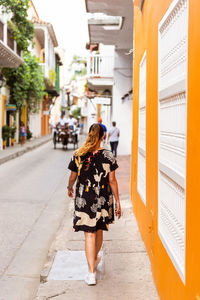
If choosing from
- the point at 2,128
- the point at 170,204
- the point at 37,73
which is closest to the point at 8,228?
the point at 170,204

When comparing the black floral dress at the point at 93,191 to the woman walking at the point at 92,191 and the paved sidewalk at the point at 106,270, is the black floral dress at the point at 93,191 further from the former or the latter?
the paved sidewalk at the point at 106,270

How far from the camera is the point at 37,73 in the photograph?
28.6m

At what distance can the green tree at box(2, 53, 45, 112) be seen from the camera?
2579cm

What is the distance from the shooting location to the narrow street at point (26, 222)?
4.91m

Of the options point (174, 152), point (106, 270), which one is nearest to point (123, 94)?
point (106, 270)

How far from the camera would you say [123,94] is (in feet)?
64.6

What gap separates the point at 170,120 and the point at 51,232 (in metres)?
3.91

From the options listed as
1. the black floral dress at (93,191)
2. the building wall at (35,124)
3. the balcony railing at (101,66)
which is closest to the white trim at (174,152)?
the black floral dress at (93,191)

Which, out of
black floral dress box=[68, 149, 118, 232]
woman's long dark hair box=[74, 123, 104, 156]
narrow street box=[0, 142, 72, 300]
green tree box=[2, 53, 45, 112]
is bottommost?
narrow street box=[0, 142, 72, 300]

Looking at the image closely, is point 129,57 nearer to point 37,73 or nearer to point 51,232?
point 37,73

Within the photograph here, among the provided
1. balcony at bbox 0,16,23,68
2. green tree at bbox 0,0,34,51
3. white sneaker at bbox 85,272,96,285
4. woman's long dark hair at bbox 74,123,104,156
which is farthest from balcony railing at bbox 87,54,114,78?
white sneaker at bbox 85,272,96,285

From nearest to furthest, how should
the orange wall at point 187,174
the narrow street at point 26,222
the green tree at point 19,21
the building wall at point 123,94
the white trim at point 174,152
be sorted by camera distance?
the orange wall at point 187,174 < the white trim at point 174,152 < the narrow street at point 26,222 < the green tree at point 19,21 < the building wall at point 123,94

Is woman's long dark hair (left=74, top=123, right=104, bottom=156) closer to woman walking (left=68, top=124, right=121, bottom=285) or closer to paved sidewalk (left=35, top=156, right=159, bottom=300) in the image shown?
woman walking (left=68, top=124, right=121, bottom=285)

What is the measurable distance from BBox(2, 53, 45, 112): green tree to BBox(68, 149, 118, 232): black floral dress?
21155 mm
